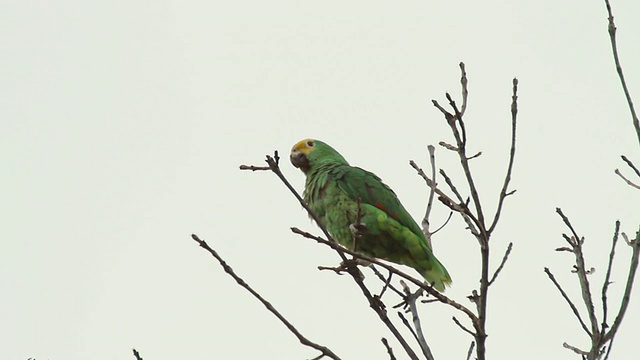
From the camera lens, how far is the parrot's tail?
553 centimetres

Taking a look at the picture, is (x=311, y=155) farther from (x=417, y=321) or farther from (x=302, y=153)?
(x=417, y=321)

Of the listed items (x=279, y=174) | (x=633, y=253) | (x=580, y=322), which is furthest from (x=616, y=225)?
(x=279, y=174)

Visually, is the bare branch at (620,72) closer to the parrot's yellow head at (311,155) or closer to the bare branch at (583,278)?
the bare branch at (583,278)

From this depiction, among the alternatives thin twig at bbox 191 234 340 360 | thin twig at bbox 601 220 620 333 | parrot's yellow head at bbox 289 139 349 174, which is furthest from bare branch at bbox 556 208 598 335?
parrot's yellow head at bbox 289 139 349 174

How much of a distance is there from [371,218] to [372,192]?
397 millimetres

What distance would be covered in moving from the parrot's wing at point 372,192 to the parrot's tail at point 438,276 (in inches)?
14.8

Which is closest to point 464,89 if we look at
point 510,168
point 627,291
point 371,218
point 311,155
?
point 510,168

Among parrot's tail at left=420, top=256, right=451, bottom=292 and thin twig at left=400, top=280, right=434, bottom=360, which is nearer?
thin twig at left=400, top=280, right=434, bottom=360

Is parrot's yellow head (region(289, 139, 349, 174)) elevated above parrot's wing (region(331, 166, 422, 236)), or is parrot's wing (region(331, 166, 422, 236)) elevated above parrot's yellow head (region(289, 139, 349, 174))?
parrot's yellow head (region(289, 139, 349, 174))

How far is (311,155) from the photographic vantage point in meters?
6.89

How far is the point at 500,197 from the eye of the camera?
10.0ft

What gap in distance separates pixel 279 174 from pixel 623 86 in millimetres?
1604

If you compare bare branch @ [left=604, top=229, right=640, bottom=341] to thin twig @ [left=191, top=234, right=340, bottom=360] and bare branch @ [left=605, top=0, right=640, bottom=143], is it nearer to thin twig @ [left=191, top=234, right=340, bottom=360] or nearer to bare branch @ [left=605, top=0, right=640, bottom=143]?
bare branch @ [left=605, top=0, right=640, bottom=143]

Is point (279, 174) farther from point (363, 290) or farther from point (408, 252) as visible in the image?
point (408, 252)
